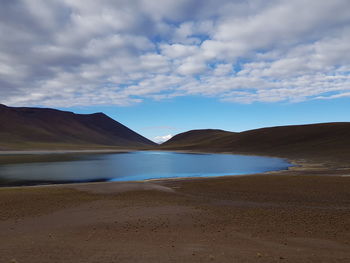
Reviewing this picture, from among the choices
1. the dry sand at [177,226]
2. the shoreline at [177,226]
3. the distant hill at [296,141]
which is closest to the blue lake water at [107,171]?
the dry sand at [177,226]

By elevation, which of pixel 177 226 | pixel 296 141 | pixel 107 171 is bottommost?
pixel 177 226

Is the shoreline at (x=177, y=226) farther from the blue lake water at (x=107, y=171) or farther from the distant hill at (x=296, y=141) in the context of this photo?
the distant hill at (x=296, y=141)

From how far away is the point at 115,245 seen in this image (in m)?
9.82

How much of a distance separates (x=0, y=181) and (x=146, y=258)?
3276 centimetres

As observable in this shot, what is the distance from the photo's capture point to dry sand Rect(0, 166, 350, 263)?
350 inches

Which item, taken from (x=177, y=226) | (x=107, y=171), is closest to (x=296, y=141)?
(x=107, y=171)

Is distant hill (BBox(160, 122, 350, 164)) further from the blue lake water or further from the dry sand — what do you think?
the dry sand

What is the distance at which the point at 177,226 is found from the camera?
1276 cm

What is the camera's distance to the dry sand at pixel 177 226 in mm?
8891

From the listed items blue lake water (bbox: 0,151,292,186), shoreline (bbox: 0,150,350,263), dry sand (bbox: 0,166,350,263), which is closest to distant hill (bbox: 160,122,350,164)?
blue lake water (bbox: 0,151,292,186)

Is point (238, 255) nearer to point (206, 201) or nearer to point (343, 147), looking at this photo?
point (206, 201)

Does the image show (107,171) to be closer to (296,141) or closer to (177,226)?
(177,226)

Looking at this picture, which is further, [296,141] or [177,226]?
[296,141]

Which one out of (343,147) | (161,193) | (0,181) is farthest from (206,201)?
(343,147)
